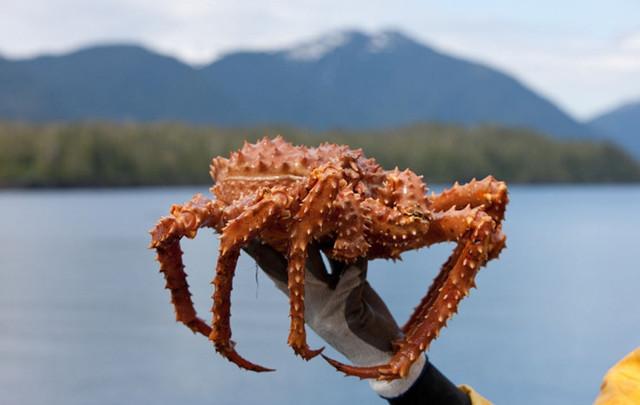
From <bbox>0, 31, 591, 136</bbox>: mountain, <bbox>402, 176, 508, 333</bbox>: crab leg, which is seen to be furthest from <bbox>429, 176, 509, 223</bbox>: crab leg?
<bbox>0, 31, 591, 136</bbox>: mountain

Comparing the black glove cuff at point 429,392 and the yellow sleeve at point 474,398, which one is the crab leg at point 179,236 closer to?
the black glove cuff at point 429,392

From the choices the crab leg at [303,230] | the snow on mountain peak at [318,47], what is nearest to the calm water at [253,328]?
the crab leg at [303,230]

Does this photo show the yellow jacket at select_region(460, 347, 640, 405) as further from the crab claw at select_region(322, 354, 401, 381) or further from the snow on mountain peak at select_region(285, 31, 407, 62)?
the snow on mountain peak at select_region(285, 31, 407, 62)

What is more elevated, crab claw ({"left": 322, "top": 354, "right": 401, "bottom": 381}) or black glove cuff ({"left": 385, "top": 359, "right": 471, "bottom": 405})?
crab claw ({"left": 322, "top": 354, "right": 401, "bottom": 381})

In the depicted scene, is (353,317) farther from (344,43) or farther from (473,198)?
(344,43)

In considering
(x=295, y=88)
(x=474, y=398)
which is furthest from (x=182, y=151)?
(x=295, y=88)
